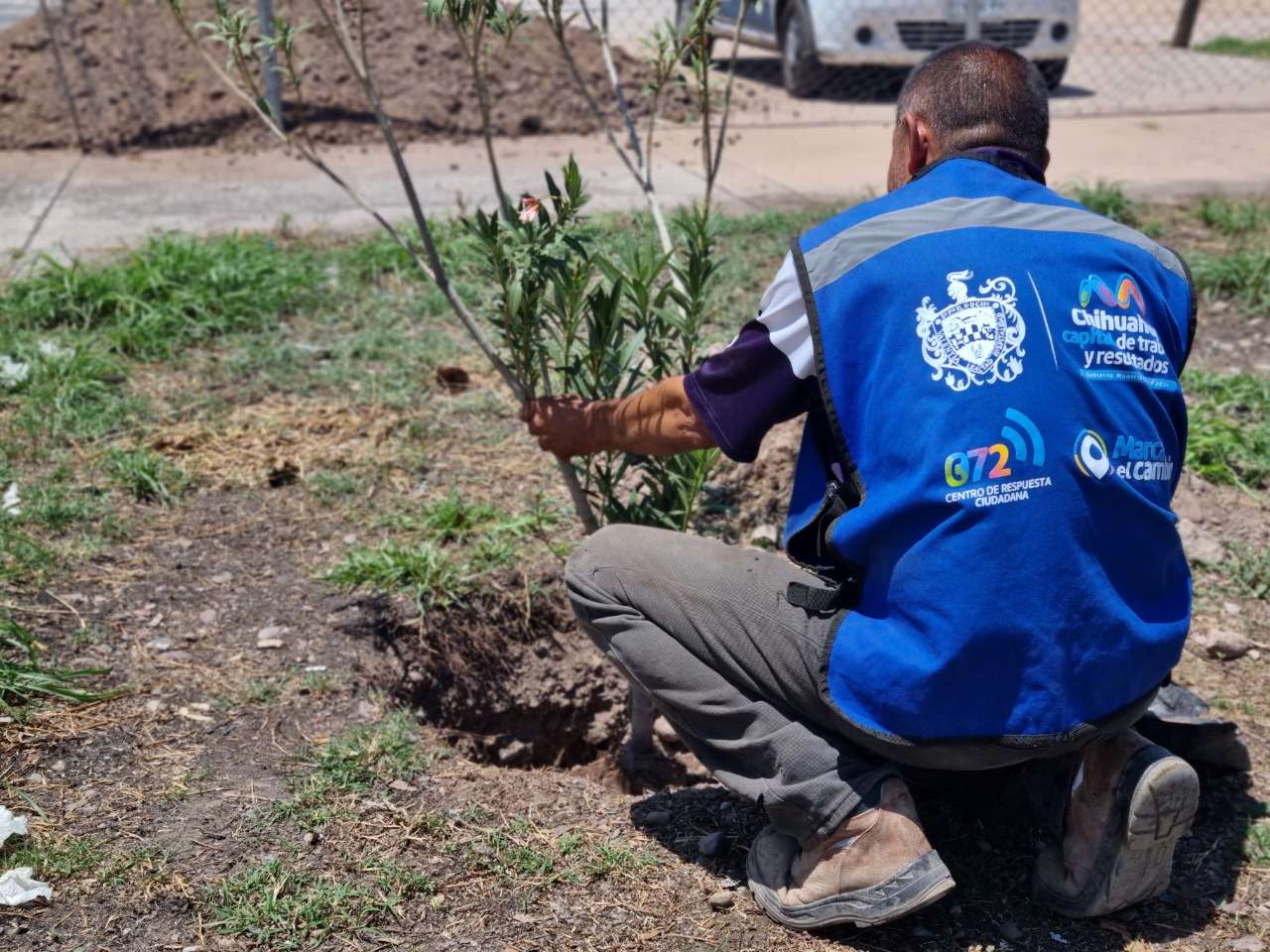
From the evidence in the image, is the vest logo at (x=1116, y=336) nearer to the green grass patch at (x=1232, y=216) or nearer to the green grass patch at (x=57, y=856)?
the green grass patch at (x=57, y=856)

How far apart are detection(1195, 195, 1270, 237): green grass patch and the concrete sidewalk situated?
457mm

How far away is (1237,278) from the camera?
557cm

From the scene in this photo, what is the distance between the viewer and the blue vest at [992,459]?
2.21 m

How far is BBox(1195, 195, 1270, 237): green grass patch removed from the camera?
245 inches

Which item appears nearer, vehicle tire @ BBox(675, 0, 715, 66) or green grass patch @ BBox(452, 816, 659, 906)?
green grass patch @ BBox(452, 816, 659, 906)

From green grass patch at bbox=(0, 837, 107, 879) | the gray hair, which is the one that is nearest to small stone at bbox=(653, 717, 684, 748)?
green grass patch at bbox=(0, 837, 107, 879)

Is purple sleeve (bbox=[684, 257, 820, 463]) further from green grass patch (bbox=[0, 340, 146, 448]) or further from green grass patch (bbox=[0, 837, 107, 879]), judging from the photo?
green grass patch (bbox=[0, 340, 146, 448])

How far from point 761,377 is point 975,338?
0.40 meters

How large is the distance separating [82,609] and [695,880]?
175 cm

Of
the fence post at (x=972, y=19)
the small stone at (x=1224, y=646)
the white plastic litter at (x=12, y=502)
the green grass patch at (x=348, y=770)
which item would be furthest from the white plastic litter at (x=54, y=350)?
the fence post at (x=972, y=19)

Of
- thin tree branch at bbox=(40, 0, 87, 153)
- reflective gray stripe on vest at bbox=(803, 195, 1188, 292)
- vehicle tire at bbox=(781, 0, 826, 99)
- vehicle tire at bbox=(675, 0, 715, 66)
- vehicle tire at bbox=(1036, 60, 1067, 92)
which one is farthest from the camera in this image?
vehicle tire at bbox=(1036, 60, 1067, 92)

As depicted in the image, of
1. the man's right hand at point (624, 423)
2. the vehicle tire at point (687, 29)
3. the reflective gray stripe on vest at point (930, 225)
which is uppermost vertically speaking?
the vehicle tire at point (687, 29)

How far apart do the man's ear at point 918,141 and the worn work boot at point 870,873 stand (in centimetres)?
118

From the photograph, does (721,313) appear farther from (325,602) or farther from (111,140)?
(111,140)
